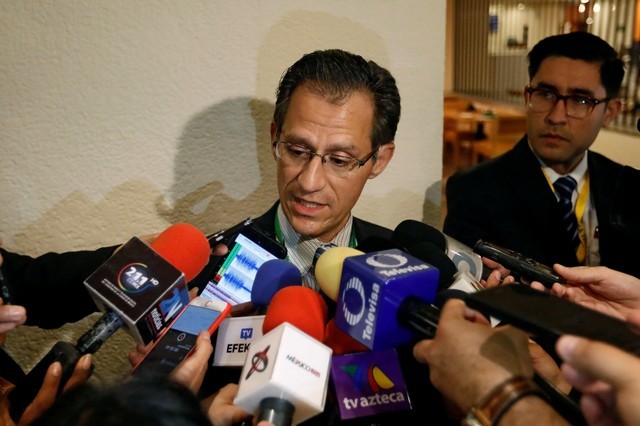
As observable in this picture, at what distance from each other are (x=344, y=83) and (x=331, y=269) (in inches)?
22.0

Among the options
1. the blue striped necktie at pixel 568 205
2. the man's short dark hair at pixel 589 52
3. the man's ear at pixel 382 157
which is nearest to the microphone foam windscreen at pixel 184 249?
the man's ear at pixel 382 157

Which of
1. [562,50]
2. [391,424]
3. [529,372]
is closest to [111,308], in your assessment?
[391,424]

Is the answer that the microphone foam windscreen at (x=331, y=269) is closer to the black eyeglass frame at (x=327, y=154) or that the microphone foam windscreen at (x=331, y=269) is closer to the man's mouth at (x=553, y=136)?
the black eyeglass frame at (x=327, y=154)

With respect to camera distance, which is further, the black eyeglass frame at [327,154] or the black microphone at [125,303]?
the black eyeglass frame at [327,154]

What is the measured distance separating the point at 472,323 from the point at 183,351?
46 centimetres

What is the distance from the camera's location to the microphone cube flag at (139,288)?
86 cm

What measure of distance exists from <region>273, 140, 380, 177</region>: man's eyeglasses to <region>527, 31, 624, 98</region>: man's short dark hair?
1.05m

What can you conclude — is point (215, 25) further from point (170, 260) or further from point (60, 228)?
point (170, 260)

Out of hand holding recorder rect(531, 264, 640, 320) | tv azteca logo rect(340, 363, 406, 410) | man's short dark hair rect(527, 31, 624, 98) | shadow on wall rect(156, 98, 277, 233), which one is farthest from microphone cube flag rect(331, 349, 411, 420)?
man's short dark hair rect(527, 31, 624, 98)

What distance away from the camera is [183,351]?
0.86 m

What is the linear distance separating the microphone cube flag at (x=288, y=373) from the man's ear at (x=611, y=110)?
1.73 meters

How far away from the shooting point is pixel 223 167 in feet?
5.46

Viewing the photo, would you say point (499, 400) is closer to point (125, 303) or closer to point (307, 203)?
point (125, 303)

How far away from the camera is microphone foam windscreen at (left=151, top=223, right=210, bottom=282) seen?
1.00 meters
